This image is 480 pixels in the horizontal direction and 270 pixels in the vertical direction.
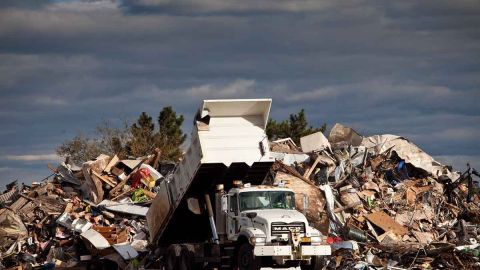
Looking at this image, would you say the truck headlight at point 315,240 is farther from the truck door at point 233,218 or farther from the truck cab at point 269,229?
Answer: the truck door at point 233,218

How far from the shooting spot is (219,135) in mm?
21859

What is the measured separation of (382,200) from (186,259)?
10516 mm

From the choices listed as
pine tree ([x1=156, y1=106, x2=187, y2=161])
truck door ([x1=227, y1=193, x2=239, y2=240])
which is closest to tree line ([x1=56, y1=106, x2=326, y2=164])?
pine tree ([x1=156, y1=106, x2=187, y2=161])

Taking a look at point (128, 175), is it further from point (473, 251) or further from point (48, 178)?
point (473, 251)

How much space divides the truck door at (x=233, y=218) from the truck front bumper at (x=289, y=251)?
146 cm

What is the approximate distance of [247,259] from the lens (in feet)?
67.0

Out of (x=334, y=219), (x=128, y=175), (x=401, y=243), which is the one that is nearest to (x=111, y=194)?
(x=128, y=175)

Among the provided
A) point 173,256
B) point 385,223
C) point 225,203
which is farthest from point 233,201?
point 385,223

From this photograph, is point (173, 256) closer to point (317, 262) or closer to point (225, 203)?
point (225, 203)

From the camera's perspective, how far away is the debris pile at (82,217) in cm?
2634

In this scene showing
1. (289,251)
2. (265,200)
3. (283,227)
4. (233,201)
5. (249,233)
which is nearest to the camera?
(289,251)

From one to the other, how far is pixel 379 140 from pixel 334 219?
27.5 ft

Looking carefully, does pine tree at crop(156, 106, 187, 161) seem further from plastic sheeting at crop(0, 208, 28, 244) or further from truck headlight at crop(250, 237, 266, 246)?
truck headlight at crop(250, 237, 266, 246)

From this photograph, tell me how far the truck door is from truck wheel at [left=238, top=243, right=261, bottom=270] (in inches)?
18.5
